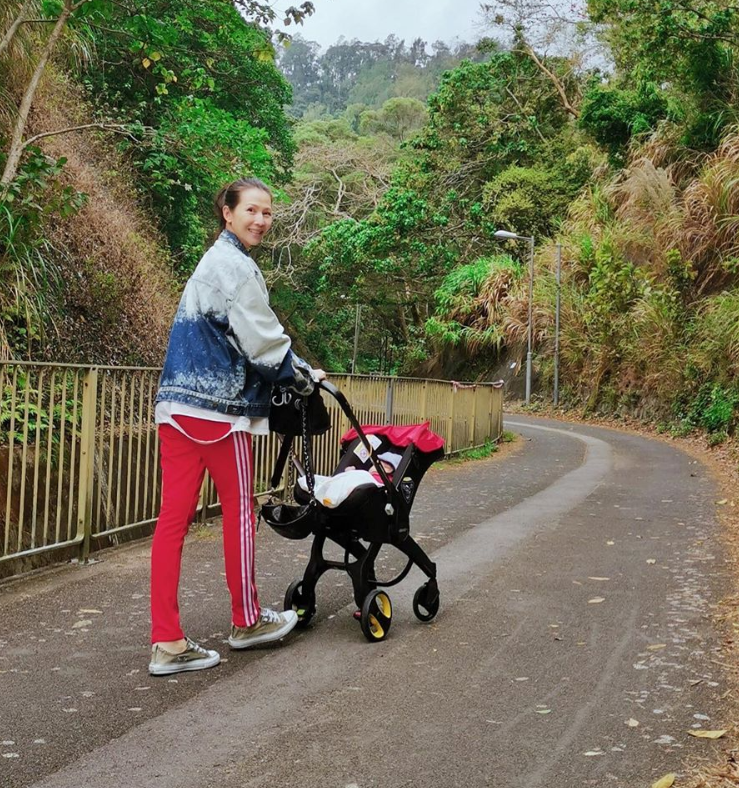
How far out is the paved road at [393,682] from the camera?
10.6 ft

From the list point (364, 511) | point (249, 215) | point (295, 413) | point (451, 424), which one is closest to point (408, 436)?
point (364, 511)

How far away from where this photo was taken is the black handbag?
4359mm

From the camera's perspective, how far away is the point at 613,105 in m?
30.3

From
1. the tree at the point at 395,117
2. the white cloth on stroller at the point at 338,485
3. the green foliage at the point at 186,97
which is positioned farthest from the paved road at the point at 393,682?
the tree at the point at 395,117

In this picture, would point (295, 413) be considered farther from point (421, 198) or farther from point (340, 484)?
point (421, 198)

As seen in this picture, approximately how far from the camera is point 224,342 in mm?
4176

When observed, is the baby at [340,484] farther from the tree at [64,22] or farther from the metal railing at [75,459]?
the tree at [64,22]

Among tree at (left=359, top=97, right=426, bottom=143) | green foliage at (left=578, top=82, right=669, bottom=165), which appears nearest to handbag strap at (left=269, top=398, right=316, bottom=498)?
green foliage at (left=578, top=82, right=669, bottom=165)

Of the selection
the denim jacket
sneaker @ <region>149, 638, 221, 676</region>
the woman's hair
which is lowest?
sneaker @ <region>149, 638, 221, 676</region>

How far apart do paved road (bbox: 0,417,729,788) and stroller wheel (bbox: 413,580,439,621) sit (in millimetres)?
69

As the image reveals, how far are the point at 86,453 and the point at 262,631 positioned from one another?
94.2 inches

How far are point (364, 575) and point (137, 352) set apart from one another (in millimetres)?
6777

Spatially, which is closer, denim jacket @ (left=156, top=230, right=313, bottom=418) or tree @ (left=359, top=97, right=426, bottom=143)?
denim jacket @ (left=156, top=230, right=313, bottom=418)

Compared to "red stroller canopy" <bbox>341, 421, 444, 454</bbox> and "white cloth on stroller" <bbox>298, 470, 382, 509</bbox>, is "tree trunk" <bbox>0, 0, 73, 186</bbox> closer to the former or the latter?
"red stroller canopy" <bbox>341, 421, 444, 454</bbox>
